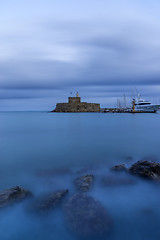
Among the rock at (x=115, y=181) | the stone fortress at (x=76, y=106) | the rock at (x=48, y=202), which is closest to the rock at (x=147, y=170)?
the rock at (x=115, y=181)

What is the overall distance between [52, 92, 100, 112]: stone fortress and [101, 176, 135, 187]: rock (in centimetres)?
11206

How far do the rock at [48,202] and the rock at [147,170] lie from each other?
10.6 feet

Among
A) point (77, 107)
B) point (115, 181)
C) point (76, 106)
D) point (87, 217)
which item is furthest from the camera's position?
point (77, 107)

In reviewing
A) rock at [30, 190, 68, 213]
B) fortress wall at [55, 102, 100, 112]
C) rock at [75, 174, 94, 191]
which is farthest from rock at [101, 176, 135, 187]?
fortress wall at [55, 102, 100, 112]

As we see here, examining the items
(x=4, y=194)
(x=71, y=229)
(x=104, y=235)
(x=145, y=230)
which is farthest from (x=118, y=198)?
(x=4, y=194)

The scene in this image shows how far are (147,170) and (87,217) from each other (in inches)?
148

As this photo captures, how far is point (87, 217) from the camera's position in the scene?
4203mm

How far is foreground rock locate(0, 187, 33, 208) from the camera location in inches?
193

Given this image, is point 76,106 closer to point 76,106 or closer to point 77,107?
point 76,106

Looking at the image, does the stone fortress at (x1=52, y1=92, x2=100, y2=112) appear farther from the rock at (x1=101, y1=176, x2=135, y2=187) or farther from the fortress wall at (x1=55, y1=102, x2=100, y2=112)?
the rock at (x1=101, y1=176, x2=135, y2=187)

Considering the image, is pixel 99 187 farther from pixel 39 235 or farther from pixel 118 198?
pixel 39 235

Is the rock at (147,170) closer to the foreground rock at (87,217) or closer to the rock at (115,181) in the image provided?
the rock at (115,181)

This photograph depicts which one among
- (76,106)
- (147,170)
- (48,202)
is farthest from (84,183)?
(76,106)

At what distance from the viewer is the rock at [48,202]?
15.6 ft
